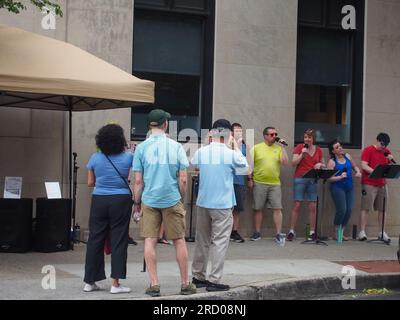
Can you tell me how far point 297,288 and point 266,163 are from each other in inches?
179

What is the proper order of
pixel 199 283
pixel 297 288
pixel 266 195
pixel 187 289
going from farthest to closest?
pixel 266 195 → pixel 297 288 → pixel 199 283 → pixel 187 289

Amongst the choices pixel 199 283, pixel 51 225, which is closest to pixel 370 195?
pixel 51 225

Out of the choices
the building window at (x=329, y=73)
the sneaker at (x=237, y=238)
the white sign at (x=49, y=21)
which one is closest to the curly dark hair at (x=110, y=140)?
the white sign at (x=49, y=21)

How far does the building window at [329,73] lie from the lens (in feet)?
50.7

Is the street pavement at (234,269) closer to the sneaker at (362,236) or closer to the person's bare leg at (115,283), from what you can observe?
the person's bare leg at (115,283)

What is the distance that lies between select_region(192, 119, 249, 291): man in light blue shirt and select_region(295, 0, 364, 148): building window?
6.45m

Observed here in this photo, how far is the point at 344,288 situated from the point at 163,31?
6.40m

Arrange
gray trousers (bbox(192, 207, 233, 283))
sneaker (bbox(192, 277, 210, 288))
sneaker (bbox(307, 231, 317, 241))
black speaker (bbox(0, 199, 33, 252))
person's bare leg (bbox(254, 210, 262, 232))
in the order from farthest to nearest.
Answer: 1. person's bare leg (bbox(254, 210, 262, 232))
2. sneaker (bbox(307, 231, 317, 241))
3. black speaker (bbox(0, 199, 33, 252))
4. sneaker (bbox(192, 277, 210, 288))
5. gray trousers (bbox(192, 207, 233, 283))

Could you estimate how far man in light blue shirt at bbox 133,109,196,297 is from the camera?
337 inches

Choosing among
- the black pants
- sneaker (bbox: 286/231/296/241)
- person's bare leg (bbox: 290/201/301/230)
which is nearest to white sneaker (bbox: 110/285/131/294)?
the black pants

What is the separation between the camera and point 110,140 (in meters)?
Answer: 8.83

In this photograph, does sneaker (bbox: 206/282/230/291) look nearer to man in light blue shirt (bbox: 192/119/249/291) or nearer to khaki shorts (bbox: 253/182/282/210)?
man in light blue shirt (bbox: 192/119/249/291)

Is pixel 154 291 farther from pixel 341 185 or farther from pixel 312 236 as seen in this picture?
pixel 341 185
